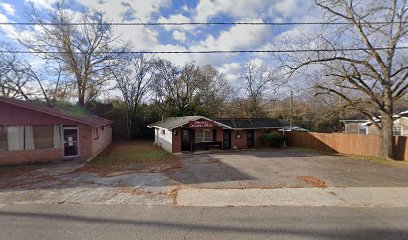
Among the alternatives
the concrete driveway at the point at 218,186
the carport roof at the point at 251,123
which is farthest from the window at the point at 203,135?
the concrete driveway at the point at 218,186

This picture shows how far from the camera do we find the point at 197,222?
18.2ft

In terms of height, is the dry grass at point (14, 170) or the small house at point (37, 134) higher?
the small house at point (37, 134)

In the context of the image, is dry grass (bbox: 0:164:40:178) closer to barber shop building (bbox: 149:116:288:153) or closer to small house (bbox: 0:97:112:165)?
small house (bbox: 0:97:112:165)

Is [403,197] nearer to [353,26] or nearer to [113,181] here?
[113,181]

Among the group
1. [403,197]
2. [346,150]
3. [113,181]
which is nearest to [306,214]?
Result: [403,197]

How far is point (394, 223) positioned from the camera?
18.0 ft

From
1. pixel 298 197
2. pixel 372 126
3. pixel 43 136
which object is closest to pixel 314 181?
pixel 298 197

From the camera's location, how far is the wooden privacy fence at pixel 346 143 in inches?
601

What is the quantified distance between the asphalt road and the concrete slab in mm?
406

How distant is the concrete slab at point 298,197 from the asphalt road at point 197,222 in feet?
1.33

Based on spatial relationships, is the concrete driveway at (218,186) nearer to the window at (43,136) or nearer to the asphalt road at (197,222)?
the asphalt road at (197,222)

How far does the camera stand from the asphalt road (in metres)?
4.89

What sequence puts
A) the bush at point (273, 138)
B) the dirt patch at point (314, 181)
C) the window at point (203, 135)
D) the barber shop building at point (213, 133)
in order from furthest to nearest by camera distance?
the bush at point (273, 138)
the window at point (203, 135)
the barber shop building at point (213, 133)
the dirt patch at point (314, 181)

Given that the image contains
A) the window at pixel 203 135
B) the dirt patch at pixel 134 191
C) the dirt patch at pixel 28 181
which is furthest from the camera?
the window at pixel 203 135
